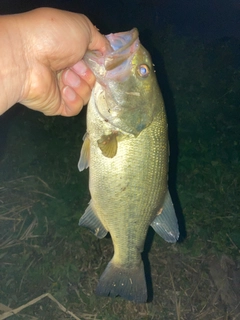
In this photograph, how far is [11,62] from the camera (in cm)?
160

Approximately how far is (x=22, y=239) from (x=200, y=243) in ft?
5.06

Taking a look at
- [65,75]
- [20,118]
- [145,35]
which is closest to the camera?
[65,75]

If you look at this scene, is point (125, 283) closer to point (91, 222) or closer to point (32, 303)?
point (91, 222)

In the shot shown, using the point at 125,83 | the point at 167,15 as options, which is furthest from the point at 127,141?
the point at 167,15

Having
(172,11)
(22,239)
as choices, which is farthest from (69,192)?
(172,11)

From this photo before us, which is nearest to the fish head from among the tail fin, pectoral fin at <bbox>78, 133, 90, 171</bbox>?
pectoral fin at <bbox>78, 133, 90, 171</bbox>

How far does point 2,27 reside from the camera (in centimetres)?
152

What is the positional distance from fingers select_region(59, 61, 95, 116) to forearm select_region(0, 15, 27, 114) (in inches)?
11.5

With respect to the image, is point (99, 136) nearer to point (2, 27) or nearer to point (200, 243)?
point (2, 27)

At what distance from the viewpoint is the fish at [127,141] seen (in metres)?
1.64

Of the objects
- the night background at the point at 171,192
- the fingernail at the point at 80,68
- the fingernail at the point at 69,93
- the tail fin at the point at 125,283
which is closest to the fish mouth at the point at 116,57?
the fingernail at the point at 80,68

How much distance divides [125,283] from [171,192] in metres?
1.85

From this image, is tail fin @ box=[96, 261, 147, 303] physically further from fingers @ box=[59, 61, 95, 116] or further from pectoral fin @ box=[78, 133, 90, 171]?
fingers @ box=[59, 61, 95, 116]

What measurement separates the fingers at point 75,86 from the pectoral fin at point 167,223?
2.21 feet
